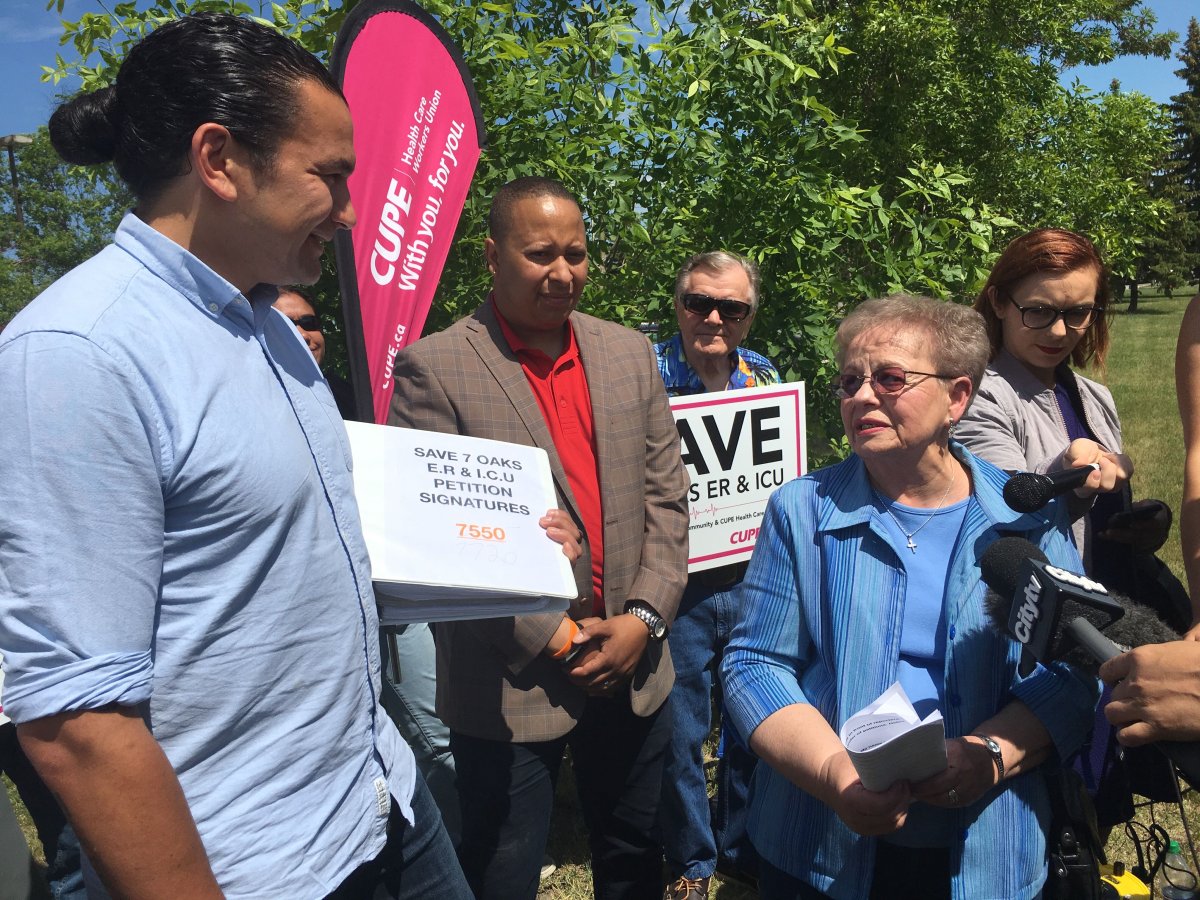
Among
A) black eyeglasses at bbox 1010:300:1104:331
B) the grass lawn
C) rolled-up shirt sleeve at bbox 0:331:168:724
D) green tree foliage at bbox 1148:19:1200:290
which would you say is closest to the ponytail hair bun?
rolled-up shirt sleeve at bbox 0:331:168:724

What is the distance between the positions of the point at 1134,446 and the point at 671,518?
469 inches

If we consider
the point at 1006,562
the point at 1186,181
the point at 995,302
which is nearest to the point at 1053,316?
the point at 995,302

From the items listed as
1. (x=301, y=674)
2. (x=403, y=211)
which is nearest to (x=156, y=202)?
(x=301, y=674)

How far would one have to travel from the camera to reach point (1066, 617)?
158 cm

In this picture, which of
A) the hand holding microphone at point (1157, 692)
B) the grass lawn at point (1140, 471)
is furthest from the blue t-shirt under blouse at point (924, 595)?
the grass lawn at point (1140, 471)

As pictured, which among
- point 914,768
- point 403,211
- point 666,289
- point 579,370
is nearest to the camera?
point 914,768

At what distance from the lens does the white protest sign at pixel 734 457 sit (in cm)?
373

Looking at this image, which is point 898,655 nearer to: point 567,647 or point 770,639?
point 770,639

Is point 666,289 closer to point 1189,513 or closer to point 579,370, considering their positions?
point 579,370

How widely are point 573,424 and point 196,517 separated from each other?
60.9 inches

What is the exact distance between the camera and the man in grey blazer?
101 inches

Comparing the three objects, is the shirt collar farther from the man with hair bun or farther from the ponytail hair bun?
the ponytail hair bun

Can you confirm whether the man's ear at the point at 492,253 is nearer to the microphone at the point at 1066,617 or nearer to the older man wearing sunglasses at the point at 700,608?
the older man wearing sunglasses at the point at 700,608

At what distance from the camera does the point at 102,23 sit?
405 cm
